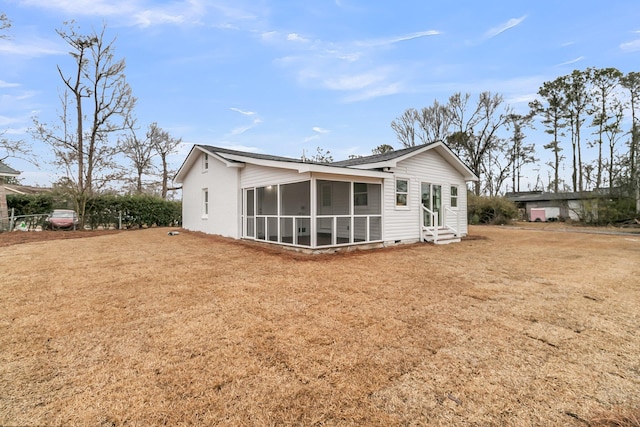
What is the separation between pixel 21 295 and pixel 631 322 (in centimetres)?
911

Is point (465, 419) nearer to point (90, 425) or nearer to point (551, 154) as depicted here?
point (90, 425)

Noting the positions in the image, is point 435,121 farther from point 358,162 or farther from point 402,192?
point 402,192

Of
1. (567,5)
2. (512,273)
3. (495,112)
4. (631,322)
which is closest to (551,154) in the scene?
(495,112)

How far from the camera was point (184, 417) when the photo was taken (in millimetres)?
1966

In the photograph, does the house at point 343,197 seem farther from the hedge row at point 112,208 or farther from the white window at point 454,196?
the hedge row at point 112,208

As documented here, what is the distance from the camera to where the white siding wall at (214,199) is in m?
12.0

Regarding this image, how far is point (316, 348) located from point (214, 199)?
11.9 metres

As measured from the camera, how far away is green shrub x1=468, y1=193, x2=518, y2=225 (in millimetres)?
22625

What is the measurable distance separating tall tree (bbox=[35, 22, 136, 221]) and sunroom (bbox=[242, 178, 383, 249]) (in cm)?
1355

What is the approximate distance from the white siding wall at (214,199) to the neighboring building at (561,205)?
23.6m

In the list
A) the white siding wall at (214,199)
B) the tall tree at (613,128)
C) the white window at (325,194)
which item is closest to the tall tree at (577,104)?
the tall tree at (613,128)

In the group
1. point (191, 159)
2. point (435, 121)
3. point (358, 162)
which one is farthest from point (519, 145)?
point (191, 159)

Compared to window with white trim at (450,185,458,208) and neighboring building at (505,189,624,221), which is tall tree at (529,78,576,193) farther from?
window with white trim at (450,185,458,208)

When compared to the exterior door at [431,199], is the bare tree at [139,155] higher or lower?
higher
